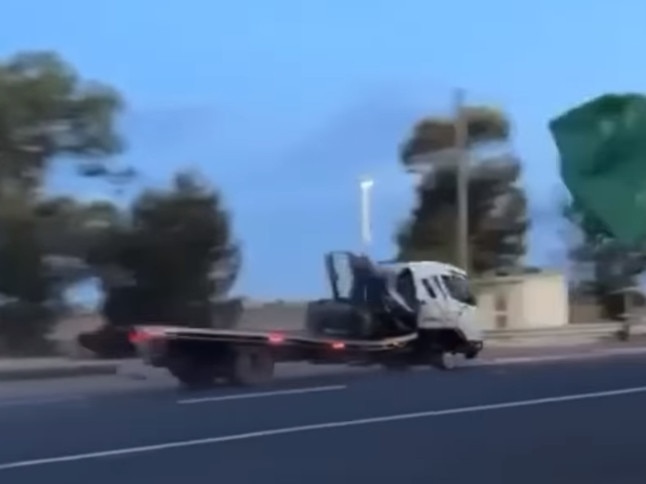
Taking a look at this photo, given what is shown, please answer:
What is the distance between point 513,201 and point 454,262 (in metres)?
5.64

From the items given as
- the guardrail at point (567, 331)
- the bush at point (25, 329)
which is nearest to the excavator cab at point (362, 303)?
the guardrail at point (567, 331)

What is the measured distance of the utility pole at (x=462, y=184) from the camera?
48.2 m

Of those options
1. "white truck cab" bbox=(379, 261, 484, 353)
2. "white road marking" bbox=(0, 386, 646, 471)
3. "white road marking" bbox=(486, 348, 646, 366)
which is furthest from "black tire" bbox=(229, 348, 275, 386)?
"white road marking" bbox=(0, 386, 646, 471)

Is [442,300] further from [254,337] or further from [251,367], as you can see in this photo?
[251,367]

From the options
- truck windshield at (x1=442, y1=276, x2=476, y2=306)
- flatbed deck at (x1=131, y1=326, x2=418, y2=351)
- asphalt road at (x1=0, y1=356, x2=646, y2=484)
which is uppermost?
truck windshield at (x1=442, y1=276, x2=476, y2=306)

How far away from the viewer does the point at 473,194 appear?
2142 inches

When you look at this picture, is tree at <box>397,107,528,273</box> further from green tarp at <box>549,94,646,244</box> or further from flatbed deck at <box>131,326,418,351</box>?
green tarp at <box>549,94,646,244</box>

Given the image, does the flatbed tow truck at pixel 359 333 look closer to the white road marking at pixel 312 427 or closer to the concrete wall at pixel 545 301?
the white road marking at pixel 312 427

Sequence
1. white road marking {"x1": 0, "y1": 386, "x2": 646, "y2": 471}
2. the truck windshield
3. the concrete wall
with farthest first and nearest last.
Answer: the concrete wall
the truck windshield
white road marking {"x1": 0, "y1": 386, "x2": 646, "y2": 471}

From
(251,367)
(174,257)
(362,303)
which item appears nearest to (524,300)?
(174,257)

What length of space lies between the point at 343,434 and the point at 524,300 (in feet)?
99.8

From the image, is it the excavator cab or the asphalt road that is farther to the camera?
the excavator cab

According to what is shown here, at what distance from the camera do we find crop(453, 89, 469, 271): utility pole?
48188 millimetres

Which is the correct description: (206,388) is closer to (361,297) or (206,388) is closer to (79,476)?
(361,297)
